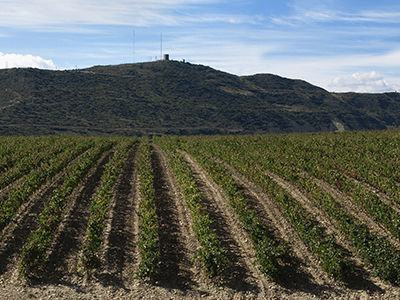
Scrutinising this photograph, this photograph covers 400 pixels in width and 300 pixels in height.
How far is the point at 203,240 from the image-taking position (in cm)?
1141

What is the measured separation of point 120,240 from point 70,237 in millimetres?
1929

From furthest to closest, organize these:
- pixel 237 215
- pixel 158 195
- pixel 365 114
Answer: pixel 365 114, pixel 158 195, pixel 237 215

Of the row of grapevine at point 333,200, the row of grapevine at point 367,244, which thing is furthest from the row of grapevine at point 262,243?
the row of grapevine at point 333,200

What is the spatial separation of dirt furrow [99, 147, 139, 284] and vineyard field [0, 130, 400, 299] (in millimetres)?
41

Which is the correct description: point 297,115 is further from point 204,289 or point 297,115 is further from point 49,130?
point 204,289

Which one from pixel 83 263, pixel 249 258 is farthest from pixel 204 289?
pixel 83 263

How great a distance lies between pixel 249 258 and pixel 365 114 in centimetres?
12621

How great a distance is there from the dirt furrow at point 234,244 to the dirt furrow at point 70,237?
5.13 m

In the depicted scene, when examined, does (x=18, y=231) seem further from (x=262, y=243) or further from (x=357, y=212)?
(x=357, y=212)

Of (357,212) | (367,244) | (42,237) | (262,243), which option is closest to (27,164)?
(42,237)

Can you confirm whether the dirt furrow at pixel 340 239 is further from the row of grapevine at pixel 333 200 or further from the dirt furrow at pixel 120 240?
the dirt furrow at pixel 120 240

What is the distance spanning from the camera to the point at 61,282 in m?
9.88

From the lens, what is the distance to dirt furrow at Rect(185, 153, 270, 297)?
33.0 ft

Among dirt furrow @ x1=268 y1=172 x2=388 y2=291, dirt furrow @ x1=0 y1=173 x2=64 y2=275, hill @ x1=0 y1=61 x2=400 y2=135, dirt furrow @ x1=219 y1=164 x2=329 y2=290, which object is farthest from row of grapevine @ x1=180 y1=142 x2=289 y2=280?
hill @ x1=0 y1=61 x2=400 y2=135
